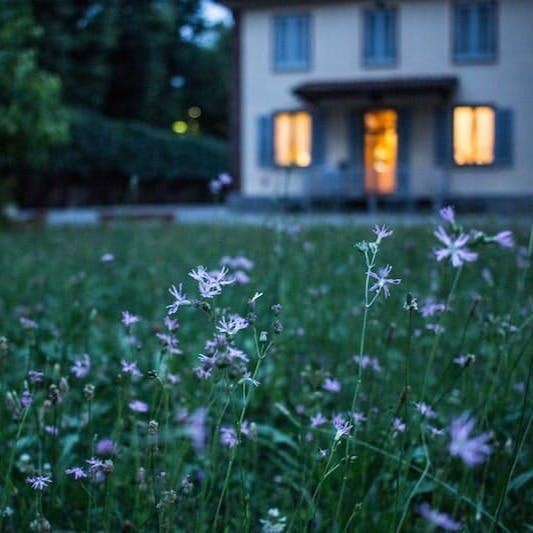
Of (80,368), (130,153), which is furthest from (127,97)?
(80,368)

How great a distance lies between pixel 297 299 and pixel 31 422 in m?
1.85

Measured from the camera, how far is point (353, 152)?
19.2 metres

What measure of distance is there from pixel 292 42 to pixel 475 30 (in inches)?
151

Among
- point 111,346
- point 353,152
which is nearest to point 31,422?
point 111,346

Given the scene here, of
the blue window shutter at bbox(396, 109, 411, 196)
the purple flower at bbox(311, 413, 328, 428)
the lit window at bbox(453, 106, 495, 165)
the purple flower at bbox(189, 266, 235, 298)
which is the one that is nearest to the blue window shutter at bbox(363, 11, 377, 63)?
the blue window shutter at bbox(396, 109, 411, 196)

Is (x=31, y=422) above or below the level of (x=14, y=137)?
below

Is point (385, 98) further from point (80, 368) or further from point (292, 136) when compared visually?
point (80, 368)

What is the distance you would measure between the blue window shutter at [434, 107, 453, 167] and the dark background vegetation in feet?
24.3

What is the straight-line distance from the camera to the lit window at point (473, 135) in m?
18.3

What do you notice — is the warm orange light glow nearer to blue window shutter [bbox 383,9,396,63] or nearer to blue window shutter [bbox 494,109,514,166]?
blue window shutter [bbox 383,9,396,63]

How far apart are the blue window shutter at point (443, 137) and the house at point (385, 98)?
2 cm

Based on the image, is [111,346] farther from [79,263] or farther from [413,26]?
[413,26]

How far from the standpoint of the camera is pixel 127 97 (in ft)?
105

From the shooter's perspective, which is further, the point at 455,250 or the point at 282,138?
the point at 282,138
